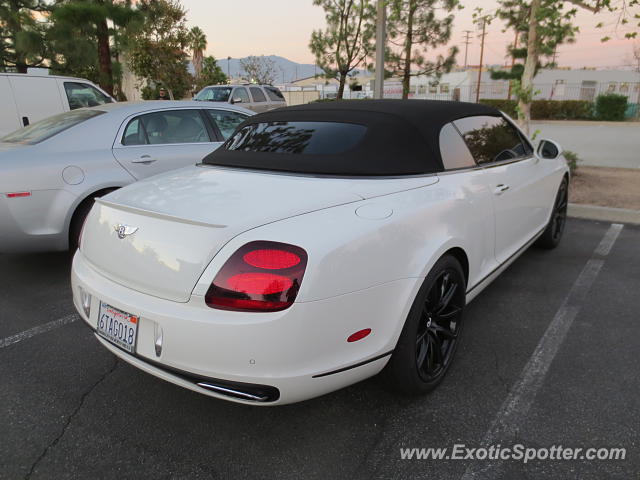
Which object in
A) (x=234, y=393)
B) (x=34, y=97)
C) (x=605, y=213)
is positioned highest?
(x=34, y=97)

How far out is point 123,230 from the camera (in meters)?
2.20

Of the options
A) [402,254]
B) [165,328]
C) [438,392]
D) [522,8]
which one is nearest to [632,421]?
[438,392]

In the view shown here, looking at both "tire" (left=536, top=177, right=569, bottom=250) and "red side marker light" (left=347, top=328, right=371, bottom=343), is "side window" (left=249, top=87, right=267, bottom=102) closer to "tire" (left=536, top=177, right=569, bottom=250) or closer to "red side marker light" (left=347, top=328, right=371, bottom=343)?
"tire" (left=536, top=177, right=569, bottom=250)

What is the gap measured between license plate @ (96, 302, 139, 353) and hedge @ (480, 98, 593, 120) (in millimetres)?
30523

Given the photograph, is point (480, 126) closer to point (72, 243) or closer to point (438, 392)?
point (438, 392)

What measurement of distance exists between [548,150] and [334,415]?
10.6 ft

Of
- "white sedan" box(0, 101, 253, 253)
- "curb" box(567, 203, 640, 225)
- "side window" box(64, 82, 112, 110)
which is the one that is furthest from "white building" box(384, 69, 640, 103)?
"white sedan" box(0, 101, 253, 253)

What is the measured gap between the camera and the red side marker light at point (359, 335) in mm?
1985

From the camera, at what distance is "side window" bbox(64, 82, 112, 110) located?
777 cm

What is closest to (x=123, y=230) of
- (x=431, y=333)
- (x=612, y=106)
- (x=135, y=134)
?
(x=431, y=333)

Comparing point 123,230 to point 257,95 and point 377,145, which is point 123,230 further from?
point 257,95

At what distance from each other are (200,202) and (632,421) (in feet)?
7.51

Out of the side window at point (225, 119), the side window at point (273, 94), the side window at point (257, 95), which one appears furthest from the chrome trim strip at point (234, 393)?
the side window at point (273, 94)

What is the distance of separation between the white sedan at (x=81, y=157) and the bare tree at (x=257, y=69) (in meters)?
44.6
